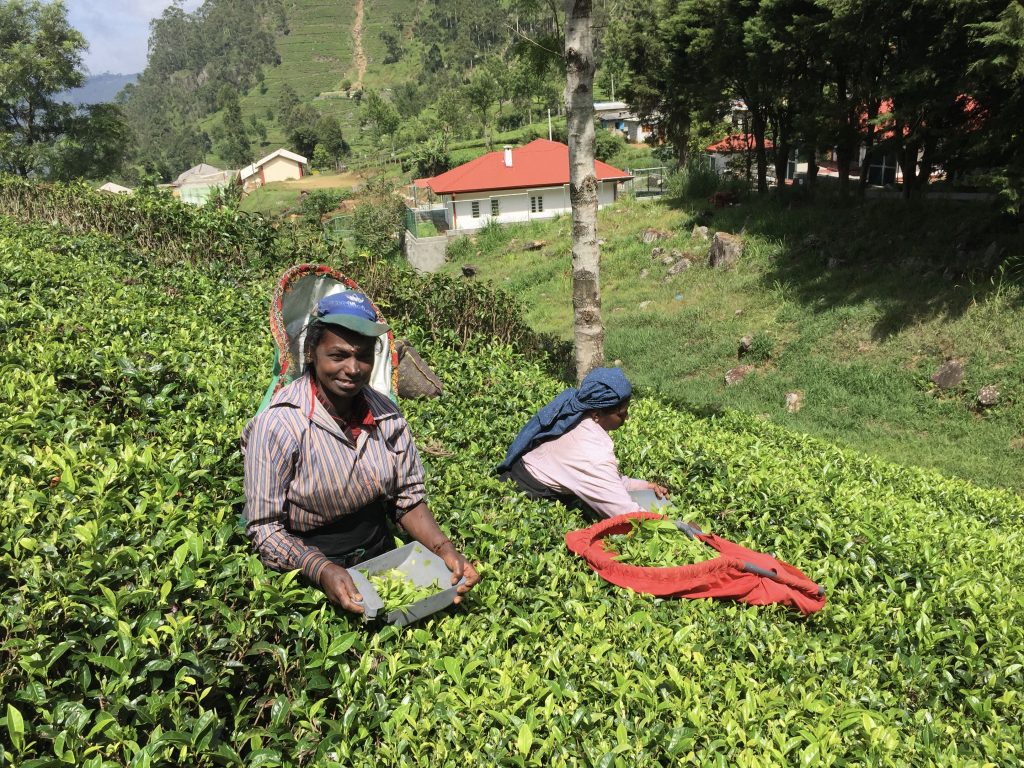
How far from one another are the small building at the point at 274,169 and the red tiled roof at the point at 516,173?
43.9 metres

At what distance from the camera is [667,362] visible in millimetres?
14953

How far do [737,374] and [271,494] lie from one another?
489 inches

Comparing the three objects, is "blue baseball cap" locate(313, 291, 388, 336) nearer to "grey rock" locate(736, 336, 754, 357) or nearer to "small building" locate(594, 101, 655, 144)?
"grey rock" locate(736, 336, 754, 357)

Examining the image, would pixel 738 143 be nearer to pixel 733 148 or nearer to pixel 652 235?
pixel 733 148

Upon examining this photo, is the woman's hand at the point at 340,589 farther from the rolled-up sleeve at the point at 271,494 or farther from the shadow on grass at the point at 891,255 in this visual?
the shadow on grass at the point at 891,255

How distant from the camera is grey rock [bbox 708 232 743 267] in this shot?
61.5 feet

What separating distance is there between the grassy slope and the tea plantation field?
5857mm

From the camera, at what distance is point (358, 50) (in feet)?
486

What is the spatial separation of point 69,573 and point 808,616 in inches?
121

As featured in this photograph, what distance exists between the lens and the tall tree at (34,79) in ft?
82.8

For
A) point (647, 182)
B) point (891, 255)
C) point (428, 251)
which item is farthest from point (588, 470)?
point (647, 182)

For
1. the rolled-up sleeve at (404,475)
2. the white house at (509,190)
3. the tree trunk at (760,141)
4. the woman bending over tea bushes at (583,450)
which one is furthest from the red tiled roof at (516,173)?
the rolled-up sleeve at (404,475)

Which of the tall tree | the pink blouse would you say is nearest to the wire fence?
the tall tree

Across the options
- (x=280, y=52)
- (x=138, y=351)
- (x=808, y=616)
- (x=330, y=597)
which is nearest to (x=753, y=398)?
(x=808, y=616)
